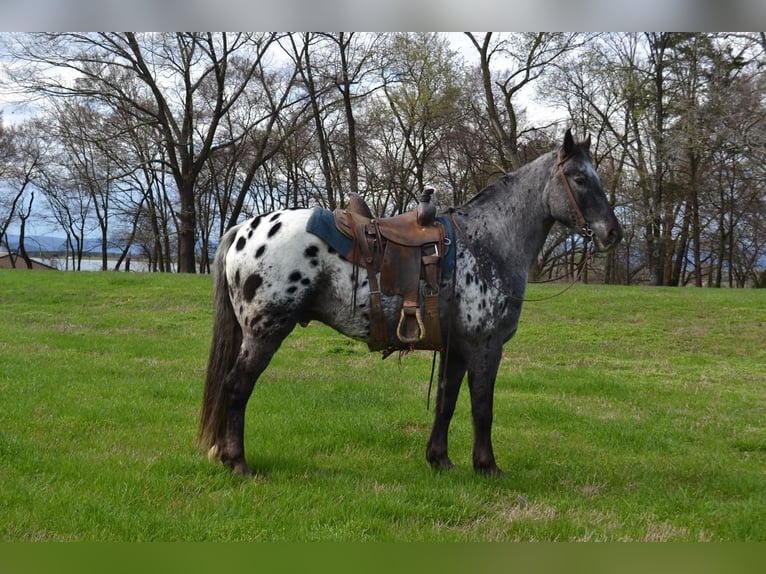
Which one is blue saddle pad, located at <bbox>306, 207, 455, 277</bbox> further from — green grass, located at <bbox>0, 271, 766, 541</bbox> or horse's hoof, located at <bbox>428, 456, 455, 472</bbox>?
green grass, located at <bbox>0, 271, 766, 541</bbox>

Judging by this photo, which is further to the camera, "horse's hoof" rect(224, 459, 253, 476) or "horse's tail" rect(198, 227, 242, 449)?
"horse's tail" rect(198, 227, 242, 449)

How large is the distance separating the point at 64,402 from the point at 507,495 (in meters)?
4.88

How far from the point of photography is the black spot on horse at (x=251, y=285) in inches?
187

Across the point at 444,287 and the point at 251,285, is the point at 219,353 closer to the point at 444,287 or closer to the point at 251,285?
the point at 251,285

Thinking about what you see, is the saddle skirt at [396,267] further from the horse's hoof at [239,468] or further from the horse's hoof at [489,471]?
the horse's hoof at [239,468]

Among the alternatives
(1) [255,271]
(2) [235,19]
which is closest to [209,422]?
(1) [255,271]

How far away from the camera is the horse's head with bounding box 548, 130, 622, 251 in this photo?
4.85 m

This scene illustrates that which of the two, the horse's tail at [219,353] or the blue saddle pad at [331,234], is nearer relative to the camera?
the blue saddle pad at [331,234]

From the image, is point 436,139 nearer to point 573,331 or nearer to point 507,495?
point 573,331

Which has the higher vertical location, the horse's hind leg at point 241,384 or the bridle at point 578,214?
the bridle at point 578,214

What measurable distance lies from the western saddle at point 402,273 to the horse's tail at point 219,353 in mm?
1057

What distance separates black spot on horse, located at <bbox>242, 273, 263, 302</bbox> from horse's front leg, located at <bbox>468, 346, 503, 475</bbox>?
180cm

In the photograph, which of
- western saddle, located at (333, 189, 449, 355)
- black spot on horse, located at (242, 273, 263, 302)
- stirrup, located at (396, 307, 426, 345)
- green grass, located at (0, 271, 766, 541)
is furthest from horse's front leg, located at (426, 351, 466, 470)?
black spot on horse, located at (242, 273, 263, 302)

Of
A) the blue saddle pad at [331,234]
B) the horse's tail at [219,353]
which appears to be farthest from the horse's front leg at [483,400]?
the horse's tail at [219,353]
